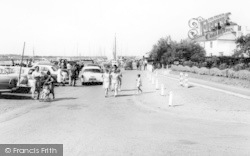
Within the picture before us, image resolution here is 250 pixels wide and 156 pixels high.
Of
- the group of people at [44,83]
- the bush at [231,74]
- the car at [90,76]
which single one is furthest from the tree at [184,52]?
the group of people at [44,83]

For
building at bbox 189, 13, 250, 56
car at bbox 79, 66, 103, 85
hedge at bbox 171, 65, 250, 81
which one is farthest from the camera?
building at bbox 189, 13, 250, 56

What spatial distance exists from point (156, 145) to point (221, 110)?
6.58m

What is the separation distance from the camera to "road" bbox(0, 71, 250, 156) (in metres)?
7.25

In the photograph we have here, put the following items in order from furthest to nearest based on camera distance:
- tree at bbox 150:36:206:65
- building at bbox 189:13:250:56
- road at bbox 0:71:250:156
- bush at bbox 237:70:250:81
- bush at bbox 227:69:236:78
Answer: building at bbox 189:13:250:56
tree at bbox 150:36:206:65
bush at bbox 227:69:236:78
bush at bbox 237:70:250:81
road at bbox 0:71:250:156

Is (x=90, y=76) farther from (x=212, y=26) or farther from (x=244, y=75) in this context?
(x=212, y=26)

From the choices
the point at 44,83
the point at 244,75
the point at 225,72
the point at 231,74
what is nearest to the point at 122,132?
the point at 44,83

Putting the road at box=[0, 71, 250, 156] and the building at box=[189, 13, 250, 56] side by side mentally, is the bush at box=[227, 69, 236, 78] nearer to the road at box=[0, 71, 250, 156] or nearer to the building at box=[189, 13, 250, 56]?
the road at box=[0, 71, 250, 156]

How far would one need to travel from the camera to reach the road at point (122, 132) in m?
7.25

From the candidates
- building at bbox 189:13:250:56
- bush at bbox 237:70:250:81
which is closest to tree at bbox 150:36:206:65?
building at bbox 189:13:250:56

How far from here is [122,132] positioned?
9016 mm

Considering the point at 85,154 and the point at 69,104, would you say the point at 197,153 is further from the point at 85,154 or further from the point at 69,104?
the point at 69,104

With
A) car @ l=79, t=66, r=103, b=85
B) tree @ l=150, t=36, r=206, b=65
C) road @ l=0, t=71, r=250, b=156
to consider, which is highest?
tree @ l=150, t=36, r=206, b=65

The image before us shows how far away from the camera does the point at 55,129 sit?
30.3 feet

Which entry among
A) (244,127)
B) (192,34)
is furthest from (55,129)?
(192,34)
